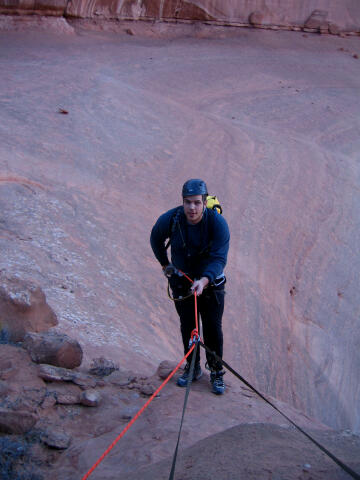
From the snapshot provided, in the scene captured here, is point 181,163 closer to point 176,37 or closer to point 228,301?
point 228,301

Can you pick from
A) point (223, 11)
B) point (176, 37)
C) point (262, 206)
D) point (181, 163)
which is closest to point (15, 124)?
point (181, 163)

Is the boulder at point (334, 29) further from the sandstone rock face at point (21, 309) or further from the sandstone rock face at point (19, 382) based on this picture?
the sandstone rock face at point (19, 382)

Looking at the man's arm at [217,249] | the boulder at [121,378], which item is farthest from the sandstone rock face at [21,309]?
the man's arm at [217,249]

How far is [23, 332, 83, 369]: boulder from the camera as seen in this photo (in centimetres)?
361

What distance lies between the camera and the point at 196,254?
3426 millimetres

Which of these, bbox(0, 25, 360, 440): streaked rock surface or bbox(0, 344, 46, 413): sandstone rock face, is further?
bbox(0, 25, 360, 440): streaked rock surface

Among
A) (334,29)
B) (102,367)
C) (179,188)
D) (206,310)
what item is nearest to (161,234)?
(206,310)

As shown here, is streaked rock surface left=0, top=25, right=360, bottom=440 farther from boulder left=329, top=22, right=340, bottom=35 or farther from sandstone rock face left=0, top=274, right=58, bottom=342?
boulder left=329, top=22, right=340, bottom=35

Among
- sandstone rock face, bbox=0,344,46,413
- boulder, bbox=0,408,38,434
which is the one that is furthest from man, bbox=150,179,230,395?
boulder, bbox=0,408,38,434

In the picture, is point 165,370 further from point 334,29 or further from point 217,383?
point 334,29

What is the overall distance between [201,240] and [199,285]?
306 mm

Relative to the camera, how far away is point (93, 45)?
46.5 feet

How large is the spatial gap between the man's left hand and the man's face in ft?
1.30

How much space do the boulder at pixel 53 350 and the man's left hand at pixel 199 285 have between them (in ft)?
3.60
